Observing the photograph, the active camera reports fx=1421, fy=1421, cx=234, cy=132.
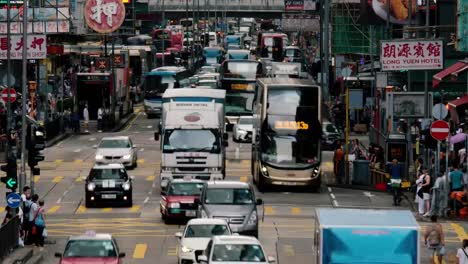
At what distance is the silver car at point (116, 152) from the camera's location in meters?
60.1

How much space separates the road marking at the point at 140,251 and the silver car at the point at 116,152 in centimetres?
2085

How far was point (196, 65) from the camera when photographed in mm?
144500

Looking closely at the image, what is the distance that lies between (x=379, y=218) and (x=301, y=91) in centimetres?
2603

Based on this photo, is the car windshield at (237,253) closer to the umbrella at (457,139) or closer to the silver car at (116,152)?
the umbrella at (457,139)

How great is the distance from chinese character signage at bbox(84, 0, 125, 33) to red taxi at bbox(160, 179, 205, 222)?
1676 inches

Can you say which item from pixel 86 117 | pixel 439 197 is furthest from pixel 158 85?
pixel 439 197

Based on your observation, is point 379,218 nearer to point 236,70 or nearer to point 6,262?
point 6,262

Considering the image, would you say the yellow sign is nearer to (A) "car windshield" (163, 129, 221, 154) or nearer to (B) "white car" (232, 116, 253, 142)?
(A) "car windshield" (163, 129, 221, 154)

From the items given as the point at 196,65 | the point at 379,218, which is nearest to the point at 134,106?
the point at 196,65

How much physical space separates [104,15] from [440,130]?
150 feet

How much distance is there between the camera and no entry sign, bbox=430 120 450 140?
43.0 m

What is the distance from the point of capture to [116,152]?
2387 inches

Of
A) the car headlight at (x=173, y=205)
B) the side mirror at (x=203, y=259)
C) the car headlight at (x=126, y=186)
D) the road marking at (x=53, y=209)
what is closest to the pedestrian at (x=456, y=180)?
the car headlight at (x=173, y=205)

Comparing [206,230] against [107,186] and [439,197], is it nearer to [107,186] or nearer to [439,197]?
[439,197]
